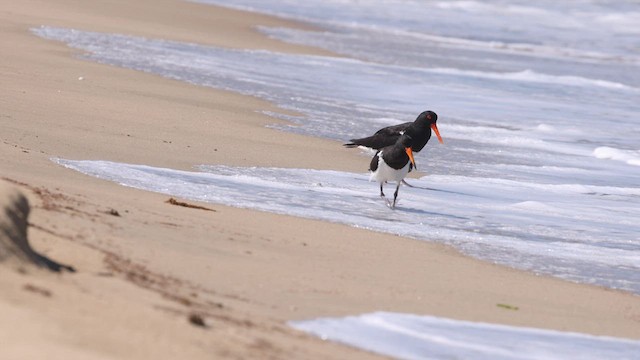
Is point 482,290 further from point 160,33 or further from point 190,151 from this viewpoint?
point 160,33

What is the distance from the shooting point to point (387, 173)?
10.1m

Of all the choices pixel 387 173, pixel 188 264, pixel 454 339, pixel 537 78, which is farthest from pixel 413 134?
pixel 537 78

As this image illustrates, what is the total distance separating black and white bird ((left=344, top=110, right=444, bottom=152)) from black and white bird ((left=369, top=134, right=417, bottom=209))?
28 centimetres

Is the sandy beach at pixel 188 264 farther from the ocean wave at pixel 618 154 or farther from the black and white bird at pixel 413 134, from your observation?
the ocean wave at pixel 618 154

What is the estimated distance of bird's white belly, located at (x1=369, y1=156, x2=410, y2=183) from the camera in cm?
1005

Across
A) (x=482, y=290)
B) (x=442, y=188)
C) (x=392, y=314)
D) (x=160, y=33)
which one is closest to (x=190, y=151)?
(x=442, y=188)

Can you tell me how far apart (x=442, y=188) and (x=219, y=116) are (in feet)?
10.6

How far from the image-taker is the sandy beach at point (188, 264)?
14.7 ft

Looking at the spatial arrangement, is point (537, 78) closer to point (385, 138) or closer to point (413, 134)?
point (385, 138)

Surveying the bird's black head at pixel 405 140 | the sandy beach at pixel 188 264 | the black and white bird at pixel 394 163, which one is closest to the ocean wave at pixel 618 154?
the sandy beach at pixel 188 264

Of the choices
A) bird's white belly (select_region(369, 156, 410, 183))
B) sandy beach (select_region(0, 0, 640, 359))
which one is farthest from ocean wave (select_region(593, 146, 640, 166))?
bird's white belly (select_region(369, 156, 410, 183))

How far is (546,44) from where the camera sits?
109 feet

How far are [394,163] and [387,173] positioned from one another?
0.12m

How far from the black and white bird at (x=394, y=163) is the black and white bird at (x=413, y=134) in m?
0.28
